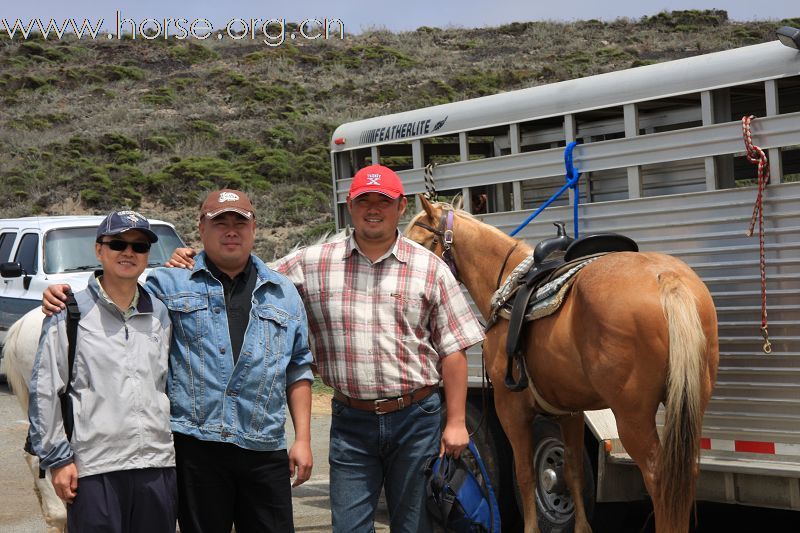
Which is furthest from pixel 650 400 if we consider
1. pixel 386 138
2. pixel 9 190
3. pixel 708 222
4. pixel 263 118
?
pixel 263 118

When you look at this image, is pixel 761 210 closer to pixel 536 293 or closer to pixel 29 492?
pixel 536 293

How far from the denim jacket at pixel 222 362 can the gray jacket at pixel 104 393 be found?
93mm

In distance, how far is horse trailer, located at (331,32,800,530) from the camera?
17.9ft

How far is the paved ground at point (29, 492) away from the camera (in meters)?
7.15

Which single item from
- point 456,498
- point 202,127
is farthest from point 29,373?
point 202,127

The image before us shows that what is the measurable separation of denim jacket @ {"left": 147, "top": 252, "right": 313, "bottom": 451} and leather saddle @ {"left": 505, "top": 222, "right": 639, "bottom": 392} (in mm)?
2115

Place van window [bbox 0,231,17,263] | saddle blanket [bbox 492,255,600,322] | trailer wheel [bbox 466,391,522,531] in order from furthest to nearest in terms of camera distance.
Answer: van window [bbox 0,231,17,263]
trailer wheel [bbox 466,391,522,531]
saddle blanket [bbox 492,255,600,322]

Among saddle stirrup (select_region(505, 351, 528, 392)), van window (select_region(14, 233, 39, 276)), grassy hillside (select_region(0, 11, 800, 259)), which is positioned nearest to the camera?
saddle stirrup (select_region(505, 351, 528, 392))

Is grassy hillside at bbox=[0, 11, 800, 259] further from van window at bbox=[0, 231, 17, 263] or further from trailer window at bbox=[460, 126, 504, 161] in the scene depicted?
trailer window at bbox=[460, 126, 504, 161]

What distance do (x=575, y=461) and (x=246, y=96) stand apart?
111 feet

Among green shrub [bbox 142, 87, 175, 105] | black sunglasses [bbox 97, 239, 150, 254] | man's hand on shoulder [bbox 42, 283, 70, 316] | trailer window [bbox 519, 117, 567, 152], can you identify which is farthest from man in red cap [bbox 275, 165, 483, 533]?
green shrub [bbox 142, 87, 175, 105]

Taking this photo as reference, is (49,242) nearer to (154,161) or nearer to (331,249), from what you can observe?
(331,249)

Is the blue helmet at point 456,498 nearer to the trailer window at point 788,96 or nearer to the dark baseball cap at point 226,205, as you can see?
the dark baseball cap at point 226,205

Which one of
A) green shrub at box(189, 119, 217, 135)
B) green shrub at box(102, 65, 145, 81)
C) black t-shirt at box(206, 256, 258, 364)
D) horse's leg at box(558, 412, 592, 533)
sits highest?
green shrub at box(102, 65, 145, 81)
